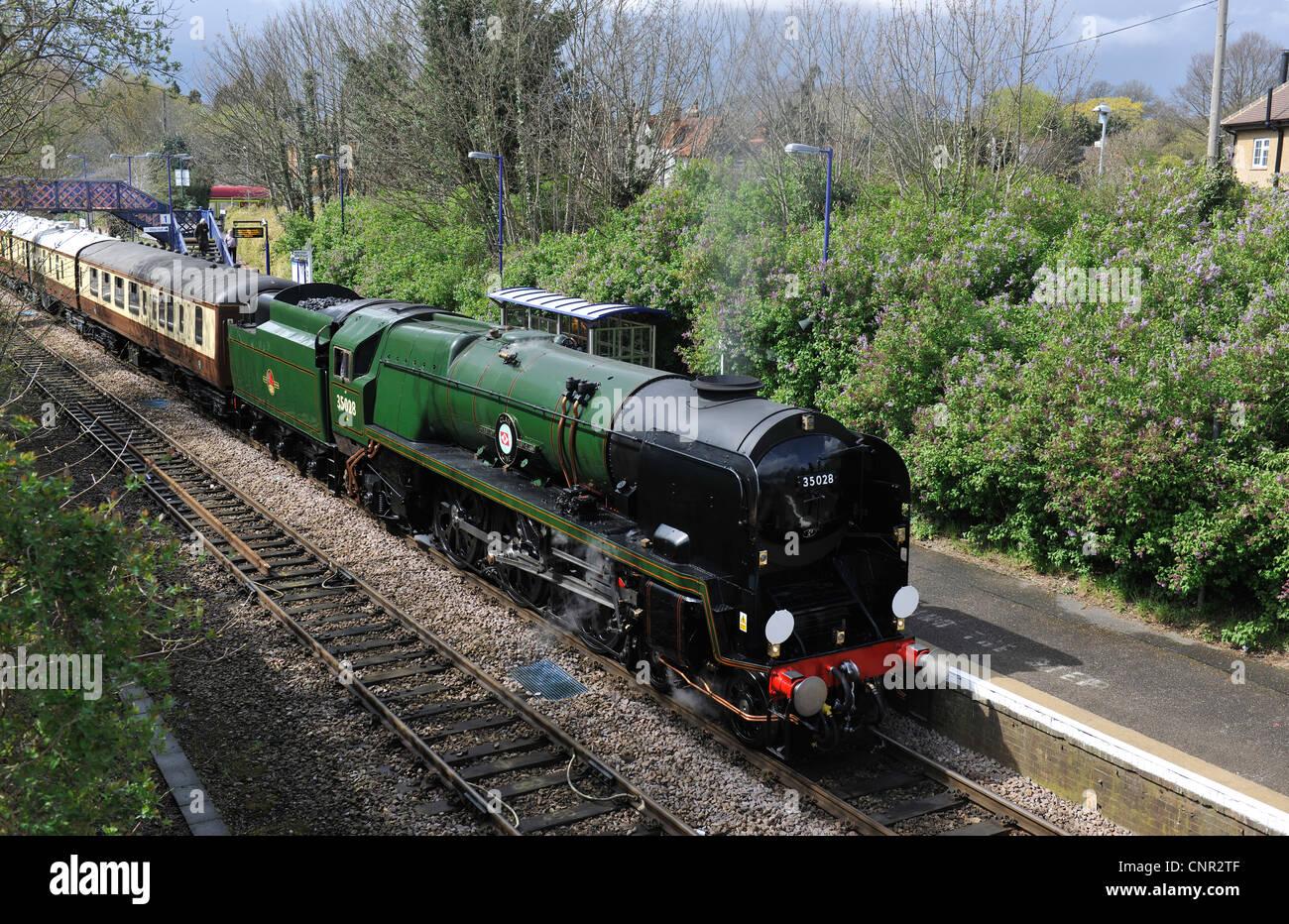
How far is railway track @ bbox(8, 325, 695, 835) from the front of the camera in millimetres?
7906

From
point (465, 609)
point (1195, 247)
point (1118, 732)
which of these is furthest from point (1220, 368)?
point (465, 609)

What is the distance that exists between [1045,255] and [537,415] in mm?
9402

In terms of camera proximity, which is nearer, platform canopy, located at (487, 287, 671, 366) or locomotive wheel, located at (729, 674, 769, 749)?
locomotive wheel, located at (729, 674, 769, 749)

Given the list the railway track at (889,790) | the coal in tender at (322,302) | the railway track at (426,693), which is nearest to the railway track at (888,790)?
the railway track at (889,790)

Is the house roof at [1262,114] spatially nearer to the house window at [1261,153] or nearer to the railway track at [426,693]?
the house window at [1261,153]

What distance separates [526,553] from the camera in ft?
36.8

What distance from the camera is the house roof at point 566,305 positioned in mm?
19406

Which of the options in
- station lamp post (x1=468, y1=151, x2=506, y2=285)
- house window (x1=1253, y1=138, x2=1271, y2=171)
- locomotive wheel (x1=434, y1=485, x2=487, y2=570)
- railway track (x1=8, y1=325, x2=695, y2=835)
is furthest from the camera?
house window (x1=1253, y1=138, x2=1271, y2=171)

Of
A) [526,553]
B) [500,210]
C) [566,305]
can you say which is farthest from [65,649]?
[500,210]

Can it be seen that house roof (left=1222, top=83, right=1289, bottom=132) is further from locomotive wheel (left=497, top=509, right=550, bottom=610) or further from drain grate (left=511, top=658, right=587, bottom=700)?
drain grate (left=511, top=658, right=587, bottom=700)

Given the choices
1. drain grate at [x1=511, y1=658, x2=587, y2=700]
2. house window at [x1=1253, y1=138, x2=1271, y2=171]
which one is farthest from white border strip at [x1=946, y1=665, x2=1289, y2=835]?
house window at [x1=1253, y1=138, x2=1271, y2=171]

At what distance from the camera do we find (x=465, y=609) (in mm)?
Answer: 11867

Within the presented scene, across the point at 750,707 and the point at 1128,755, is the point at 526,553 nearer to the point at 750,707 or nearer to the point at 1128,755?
the point at 750,707

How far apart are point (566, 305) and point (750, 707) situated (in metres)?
13.4
